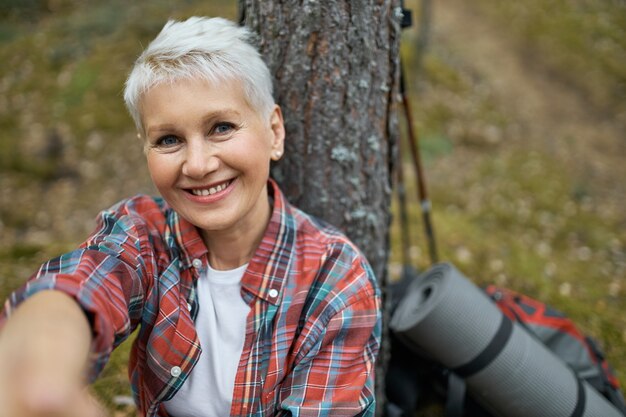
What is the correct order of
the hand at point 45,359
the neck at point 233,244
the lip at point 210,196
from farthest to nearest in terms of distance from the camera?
the neck at point 233,244
the lip at point 210,196
the hand at point 45,359

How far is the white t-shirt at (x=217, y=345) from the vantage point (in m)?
1.98

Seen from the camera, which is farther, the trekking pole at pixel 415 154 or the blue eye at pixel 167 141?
the trekking pole at pixel 415 154

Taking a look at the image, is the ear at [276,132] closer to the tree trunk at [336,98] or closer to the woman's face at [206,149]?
the woman's face at [206,149]

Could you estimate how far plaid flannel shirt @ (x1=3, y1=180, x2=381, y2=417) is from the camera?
1.84 metres

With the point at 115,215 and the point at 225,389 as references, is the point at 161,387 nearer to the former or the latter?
the point at 225,389

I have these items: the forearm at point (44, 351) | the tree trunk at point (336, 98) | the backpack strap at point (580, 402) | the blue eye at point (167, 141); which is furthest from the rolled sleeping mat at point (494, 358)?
the forearm at point (44, 351)

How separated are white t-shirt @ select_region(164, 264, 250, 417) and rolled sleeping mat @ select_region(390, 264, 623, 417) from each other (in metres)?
1.13

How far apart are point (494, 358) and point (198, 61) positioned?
2153 mm

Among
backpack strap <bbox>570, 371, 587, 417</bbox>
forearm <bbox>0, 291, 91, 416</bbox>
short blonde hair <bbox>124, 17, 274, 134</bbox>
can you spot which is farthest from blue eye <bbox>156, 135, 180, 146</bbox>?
backpack strap <bbox>570, 371, 587, 417</bbox>

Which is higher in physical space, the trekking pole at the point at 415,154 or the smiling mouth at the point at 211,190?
the smiling mouth at the point at 211,190

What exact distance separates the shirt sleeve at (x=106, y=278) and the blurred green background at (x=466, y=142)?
1700 millimetres

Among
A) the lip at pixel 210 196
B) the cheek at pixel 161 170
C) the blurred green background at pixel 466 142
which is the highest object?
the cheek at pixel 161 170

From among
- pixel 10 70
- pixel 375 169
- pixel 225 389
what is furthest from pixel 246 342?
pixel 10 70

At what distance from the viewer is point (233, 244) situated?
2100 millimetres
